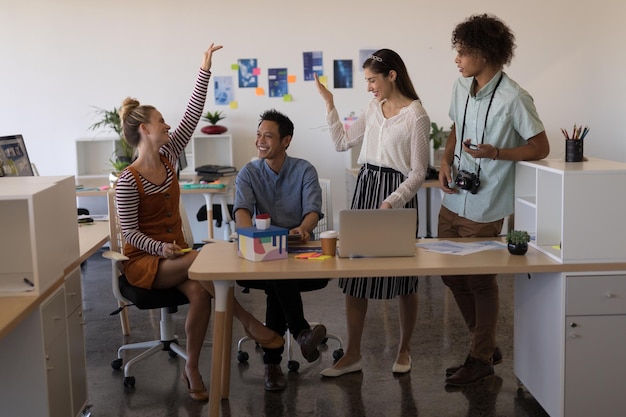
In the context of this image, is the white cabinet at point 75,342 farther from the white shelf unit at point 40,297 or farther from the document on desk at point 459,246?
the document on desk at point 459,246

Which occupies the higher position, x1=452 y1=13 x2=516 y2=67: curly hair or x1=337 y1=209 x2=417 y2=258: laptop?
x1=452 y1=13 x2=516 y2=67: curly hair

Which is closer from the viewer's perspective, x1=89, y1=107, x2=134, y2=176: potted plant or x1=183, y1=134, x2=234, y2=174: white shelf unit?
x1=89, y1=107, x2=134, y2=176: potted plant

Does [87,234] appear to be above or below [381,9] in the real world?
below

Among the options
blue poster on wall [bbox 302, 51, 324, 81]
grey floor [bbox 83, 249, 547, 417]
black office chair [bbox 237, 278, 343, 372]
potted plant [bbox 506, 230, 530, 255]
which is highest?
blue poster on wall [bbox 302, 51, 324, 81]

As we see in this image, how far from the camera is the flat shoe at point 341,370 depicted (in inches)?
151

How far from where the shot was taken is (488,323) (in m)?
3.58

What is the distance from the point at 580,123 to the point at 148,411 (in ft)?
17.9

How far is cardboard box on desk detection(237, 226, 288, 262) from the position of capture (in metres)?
3.04

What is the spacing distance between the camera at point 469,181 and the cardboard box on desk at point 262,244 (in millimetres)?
895

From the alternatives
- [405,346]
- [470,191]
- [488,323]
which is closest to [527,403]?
[488,323]

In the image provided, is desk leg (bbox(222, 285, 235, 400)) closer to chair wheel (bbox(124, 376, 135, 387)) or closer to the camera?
chair wheel (bbox(124, 376, 135, 387))

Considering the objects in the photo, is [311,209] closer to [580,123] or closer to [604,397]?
[604,397]

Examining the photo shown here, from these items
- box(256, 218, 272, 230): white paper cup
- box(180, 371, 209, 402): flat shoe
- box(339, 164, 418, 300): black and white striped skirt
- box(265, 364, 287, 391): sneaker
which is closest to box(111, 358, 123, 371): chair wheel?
box(180, 371, 209, 402): flat shoe

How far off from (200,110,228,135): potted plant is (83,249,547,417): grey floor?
2.55 metres
